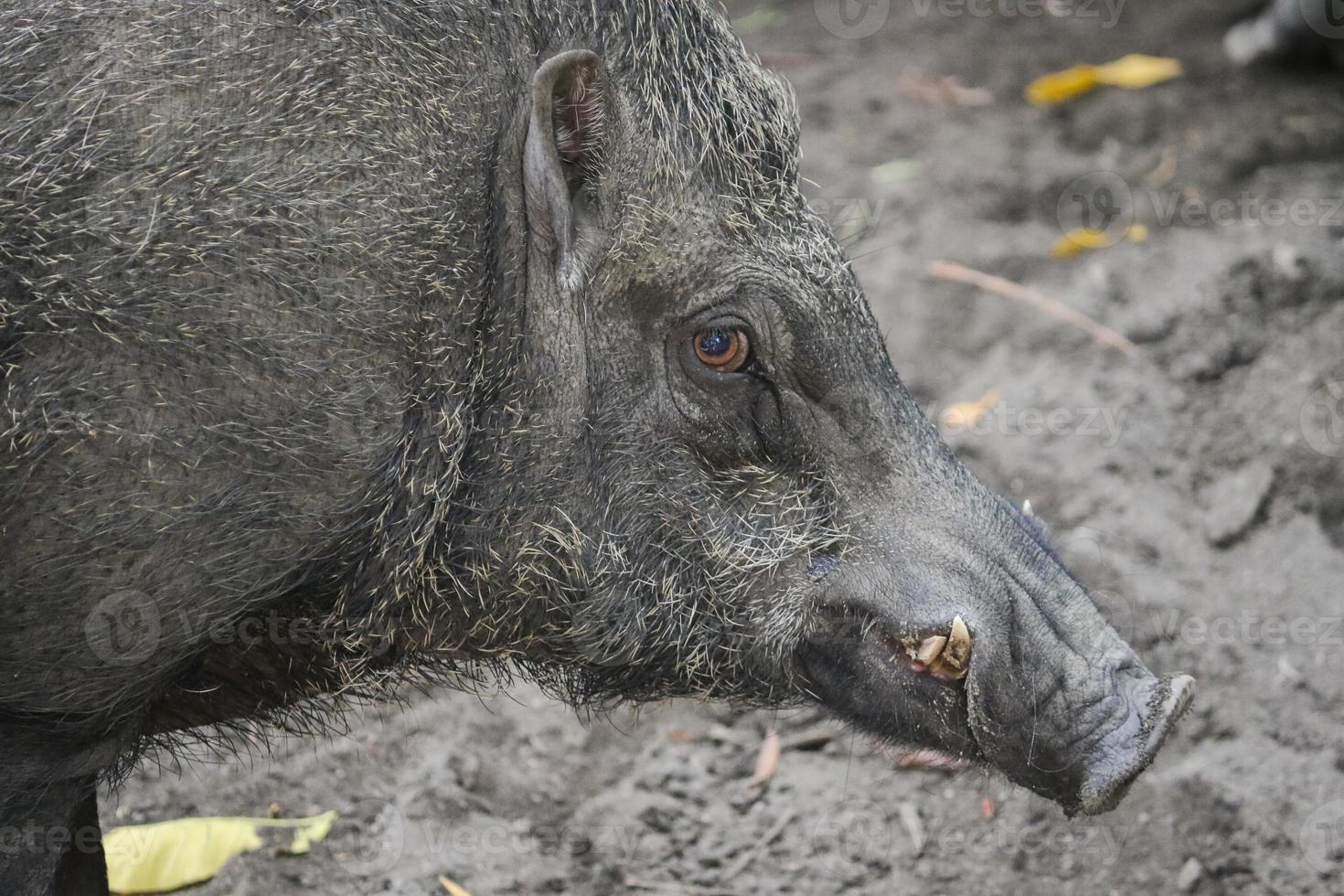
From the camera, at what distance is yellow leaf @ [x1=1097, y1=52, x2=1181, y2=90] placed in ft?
29.0

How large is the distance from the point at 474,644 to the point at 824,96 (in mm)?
6317

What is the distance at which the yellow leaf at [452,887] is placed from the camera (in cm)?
458

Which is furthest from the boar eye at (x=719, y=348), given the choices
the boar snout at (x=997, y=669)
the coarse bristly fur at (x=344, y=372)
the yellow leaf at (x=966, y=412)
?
the yellow leaf at (x=966, y=412)

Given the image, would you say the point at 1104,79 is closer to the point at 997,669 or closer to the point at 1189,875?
the point at 1189,875

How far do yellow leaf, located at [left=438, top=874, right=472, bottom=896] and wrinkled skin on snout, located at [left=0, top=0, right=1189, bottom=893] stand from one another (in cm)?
97

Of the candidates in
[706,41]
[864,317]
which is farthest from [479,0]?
[864,317]

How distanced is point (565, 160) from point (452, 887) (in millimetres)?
2418

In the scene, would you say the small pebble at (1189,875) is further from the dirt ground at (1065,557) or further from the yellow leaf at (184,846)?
the yellow leaf at (184,846)

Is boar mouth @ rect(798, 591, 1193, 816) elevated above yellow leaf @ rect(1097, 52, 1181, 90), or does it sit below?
below

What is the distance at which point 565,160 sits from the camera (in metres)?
3.53

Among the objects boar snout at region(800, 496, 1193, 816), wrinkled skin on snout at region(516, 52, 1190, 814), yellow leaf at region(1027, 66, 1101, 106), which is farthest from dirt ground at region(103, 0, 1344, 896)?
boar snout at region(800, 496, 1193, 816)

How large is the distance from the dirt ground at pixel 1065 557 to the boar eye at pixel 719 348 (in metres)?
1.02

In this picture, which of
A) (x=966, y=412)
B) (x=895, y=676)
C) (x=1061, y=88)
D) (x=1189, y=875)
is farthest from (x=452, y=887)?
(x=1061, y=88)

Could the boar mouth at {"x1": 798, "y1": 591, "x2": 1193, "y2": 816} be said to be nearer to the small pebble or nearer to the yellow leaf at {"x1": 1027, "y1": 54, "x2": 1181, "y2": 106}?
the small pebble
